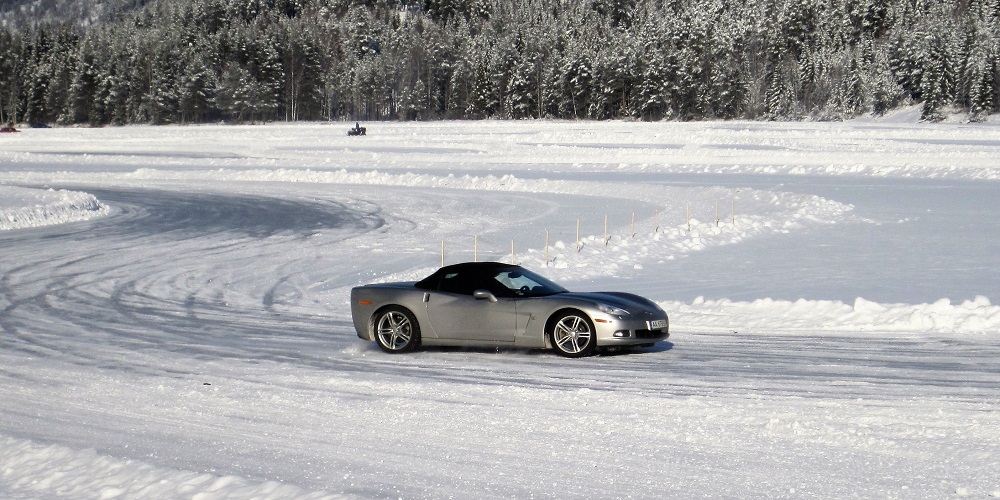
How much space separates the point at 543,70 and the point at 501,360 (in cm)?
13220

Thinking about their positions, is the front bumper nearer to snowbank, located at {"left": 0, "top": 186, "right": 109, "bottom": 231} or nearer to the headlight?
the headlight

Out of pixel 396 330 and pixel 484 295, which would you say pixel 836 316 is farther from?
pixel 396 330

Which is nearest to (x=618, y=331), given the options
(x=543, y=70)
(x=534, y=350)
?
(x=534, y=350)

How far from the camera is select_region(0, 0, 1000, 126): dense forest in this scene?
128m

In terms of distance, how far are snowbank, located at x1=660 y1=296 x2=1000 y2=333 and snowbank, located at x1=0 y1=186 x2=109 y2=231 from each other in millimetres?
22575

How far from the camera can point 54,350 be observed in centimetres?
1370

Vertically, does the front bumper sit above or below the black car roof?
below

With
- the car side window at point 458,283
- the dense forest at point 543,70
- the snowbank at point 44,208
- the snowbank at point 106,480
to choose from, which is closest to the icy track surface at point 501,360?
the snowbank at point 106,480

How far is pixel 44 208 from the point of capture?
3338cm

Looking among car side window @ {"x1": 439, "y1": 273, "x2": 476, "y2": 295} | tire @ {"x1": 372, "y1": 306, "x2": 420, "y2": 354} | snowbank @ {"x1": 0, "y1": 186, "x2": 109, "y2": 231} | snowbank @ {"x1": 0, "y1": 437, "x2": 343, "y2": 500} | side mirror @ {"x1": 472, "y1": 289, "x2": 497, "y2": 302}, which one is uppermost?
snowbank @ {"x1": 0, "y1": 186, "x2": 109, "y2": 231}

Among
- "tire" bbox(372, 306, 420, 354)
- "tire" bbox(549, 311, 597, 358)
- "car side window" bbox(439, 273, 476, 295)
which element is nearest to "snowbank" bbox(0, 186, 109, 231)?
"tire" bbox(372, 306, 420, 354)

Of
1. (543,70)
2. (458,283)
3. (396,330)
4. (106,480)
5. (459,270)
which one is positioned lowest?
(106,480)

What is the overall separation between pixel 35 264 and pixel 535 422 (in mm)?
17858

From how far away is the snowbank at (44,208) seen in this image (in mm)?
31703
